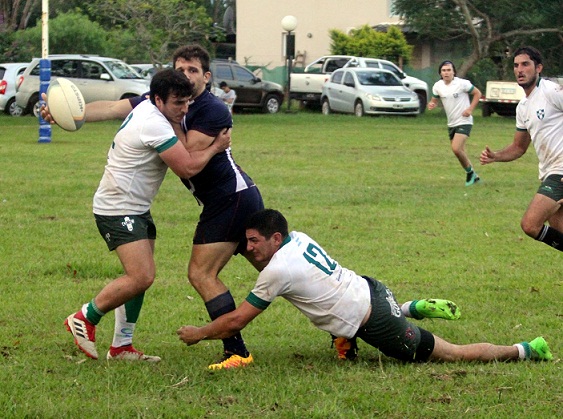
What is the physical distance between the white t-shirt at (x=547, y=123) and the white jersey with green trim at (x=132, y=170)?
3911mm

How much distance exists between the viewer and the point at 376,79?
117 feet

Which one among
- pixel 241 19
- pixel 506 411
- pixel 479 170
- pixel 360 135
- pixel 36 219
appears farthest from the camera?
pixel 241 19

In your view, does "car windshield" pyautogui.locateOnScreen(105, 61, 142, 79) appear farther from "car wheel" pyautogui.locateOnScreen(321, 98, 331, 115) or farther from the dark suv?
"car wheel" pyautogui.locateOnScreen(321, 98, 331, 115)

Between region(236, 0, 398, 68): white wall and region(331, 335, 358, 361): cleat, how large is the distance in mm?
46096

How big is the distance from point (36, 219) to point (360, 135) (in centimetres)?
1549

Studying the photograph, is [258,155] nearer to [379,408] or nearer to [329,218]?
[329,218]

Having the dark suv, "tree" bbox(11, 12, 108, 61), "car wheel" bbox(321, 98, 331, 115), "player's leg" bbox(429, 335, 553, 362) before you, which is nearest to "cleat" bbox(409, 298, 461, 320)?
"player's leg" bbox(429, 335, 553, 362)

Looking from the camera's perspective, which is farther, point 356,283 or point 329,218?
point 329,218

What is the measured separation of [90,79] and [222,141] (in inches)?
1070

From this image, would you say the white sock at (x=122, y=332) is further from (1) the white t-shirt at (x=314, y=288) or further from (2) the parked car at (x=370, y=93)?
(2) the parked car at (x=370, y=93)

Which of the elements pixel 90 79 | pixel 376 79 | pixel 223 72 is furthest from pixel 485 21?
pixel 90 79

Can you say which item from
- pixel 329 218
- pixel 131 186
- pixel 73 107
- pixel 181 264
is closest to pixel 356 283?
pixel 131 186

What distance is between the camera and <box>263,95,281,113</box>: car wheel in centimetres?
3778

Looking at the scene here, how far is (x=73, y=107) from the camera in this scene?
23.2 feet
